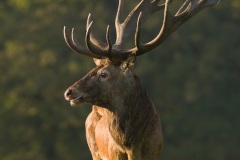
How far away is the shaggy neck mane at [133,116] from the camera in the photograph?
15.2 m

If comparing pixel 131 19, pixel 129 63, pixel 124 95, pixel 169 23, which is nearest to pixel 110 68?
pixel 129 63

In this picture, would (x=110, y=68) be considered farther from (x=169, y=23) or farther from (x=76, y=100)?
(x=169, y=23)

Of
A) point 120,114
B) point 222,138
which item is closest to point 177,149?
Result: point 222,138

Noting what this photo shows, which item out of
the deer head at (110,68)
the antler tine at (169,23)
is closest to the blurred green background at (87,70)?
the antler tine at (169,23)

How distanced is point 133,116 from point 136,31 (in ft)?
3.72

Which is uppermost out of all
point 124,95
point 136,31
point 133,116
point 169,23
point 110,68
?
point 136,31

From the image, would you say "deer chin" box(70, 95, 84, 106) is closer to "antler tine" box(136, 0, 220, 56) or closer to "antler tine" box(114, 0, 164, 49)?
"antler tine" box(136, 0, 220, 56)

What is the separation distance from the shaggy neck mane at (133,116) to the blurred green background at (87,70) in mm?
26194

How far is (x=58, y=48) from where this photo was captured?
152ft

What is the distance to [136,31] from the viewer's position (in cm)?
1470

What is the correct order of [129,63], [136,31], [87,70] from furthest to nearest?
[87,70], [129,63], [136,31]

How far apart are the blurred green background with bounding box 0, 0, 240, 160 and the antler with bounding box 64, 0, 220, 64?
83.9ft

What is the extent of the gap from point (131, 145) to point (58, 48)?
103ft

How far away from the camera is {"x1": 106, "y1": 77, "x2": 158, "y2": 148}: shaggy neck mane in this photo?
15.2 meters
